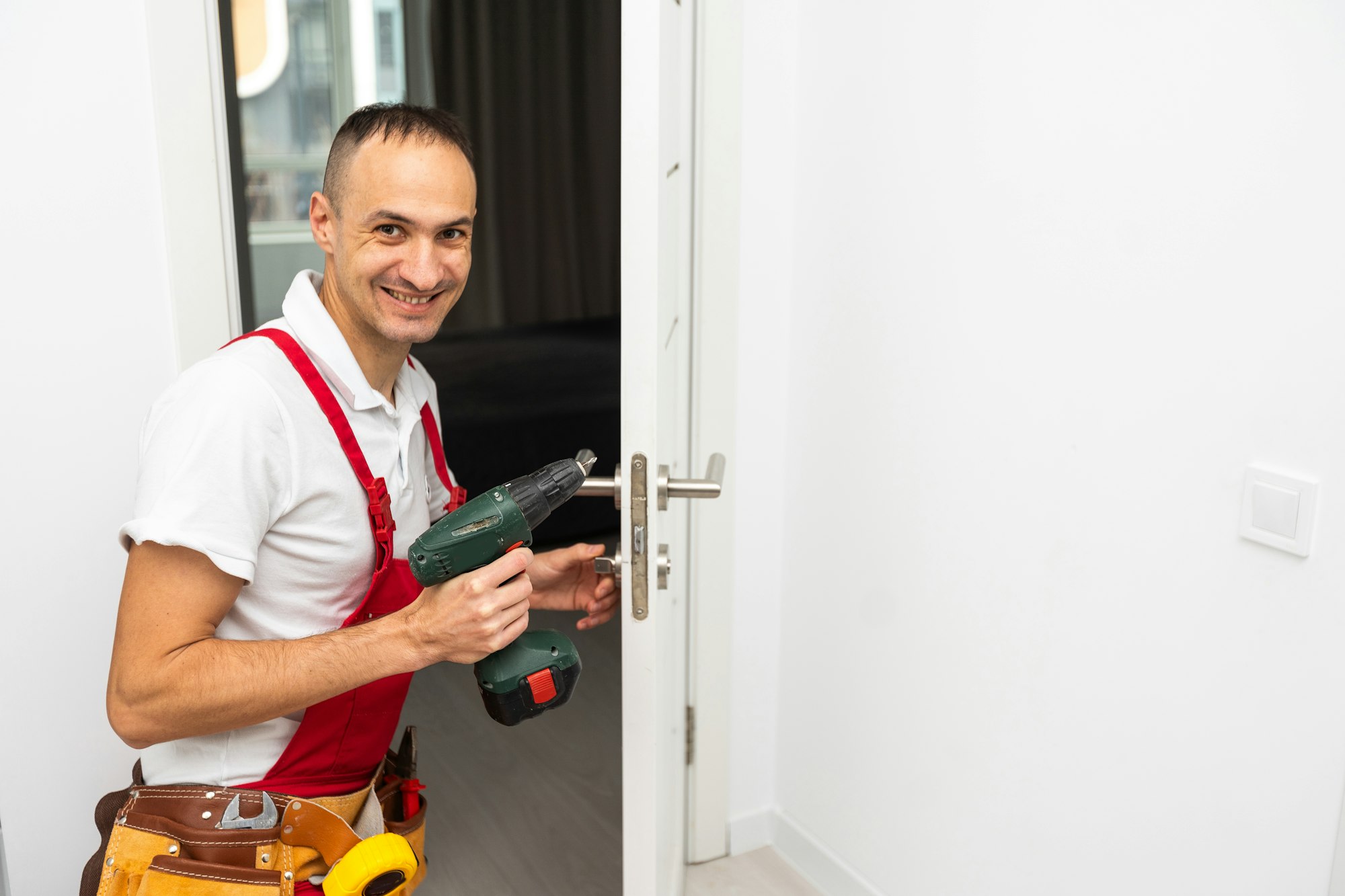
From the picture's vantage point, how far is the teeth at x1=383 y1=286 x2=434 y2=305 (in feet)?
4.45

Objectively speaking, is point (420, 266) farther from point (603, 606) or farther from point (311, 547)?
point (603, 606)

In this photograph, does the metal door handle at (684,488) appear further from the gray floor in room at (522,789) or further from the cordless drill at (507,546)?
the gray floor in room at (522,789)

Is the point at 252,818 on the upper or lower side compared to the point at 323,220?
lower

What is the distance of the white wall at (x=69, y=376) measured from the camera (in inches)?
56.4

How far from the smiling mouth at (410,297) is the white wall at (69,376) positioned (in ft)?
1.48

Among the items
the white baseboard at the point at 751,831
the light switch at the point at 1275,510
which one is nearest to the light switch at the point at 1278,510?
the light switch at the point at 1275,510

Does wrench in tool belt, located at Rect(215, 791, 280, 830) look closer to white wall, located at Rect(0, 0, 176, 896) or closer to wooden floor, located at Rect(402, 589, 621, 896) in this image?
white wall, located at Rect(0, 0, 176, 896)

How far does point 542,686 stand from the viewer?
4.05 feet

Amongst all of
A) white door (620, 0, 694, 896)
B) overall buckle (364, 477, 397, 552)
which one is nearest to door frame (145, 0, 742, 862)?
white door (620, 0, 694, 896)

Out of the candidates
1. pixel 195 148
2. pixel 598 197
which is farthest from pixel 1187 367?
pixel 598 197

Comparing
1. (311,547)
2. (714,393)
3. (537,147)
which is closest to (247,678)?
(311,547)

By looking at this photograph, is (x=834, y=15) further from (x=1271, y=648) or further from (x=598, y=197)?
(x=598, y=197)

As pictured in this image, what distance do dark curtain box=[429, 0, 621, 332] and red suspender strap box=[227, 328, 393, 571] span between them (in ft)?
11.4

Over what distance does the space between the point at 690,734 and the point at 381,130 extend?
140 centimetres
